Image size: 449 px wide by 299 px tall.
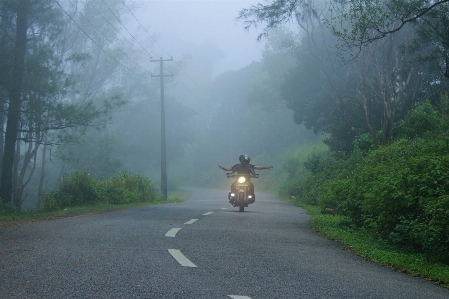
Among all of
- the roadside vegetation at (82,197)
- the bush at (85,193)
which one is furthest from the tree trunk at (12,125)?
the bush at (85,193)

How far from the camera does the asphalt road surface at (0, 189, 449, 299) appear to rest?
231 inches

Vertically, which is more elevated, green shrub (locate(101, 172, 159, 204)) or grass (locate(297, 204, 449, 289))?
green shrub (locate(101, 172, 159, 204))

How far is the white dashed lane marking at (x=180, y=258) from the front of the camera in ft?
24.0

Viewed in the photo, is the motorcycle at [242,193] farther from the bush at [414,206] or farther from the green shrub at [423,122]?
the green shrub at [423,122]

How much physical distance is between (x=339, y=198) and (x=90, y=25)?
135 feet

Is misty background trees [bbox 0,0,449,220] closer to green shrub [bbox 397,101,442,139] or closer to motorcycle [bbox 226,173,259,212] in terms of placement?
green shrub [bbox 397,101,442,139]

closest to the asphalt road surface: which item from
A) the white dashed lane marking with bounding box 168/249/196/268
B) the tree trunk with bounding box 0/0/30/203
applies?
the white dashed lane marking with bounding box 168/249/196/268

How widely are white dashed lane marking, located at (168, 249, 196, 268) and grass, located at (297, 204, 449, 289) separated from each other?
124 inches

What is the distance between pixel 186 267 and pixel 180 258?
0.68m

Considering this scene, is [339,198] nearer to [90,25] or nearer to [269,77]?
[90,25]

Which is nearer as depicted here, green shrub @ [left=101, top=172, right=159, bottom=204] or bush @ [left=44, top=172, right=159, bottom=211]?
bush @ [left=44, top=172, right=159, bottom=211]

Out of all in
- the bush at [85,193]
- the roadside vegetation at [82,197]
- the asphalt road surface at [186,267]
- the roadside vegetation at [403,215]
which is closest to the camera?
the asphalt road surface at [186,267]

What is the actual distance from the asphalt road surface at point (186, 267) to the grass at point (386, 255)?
0.94ft

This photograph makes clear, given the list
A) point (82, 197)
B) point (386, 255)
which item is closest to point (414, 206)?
point (386, 255)
